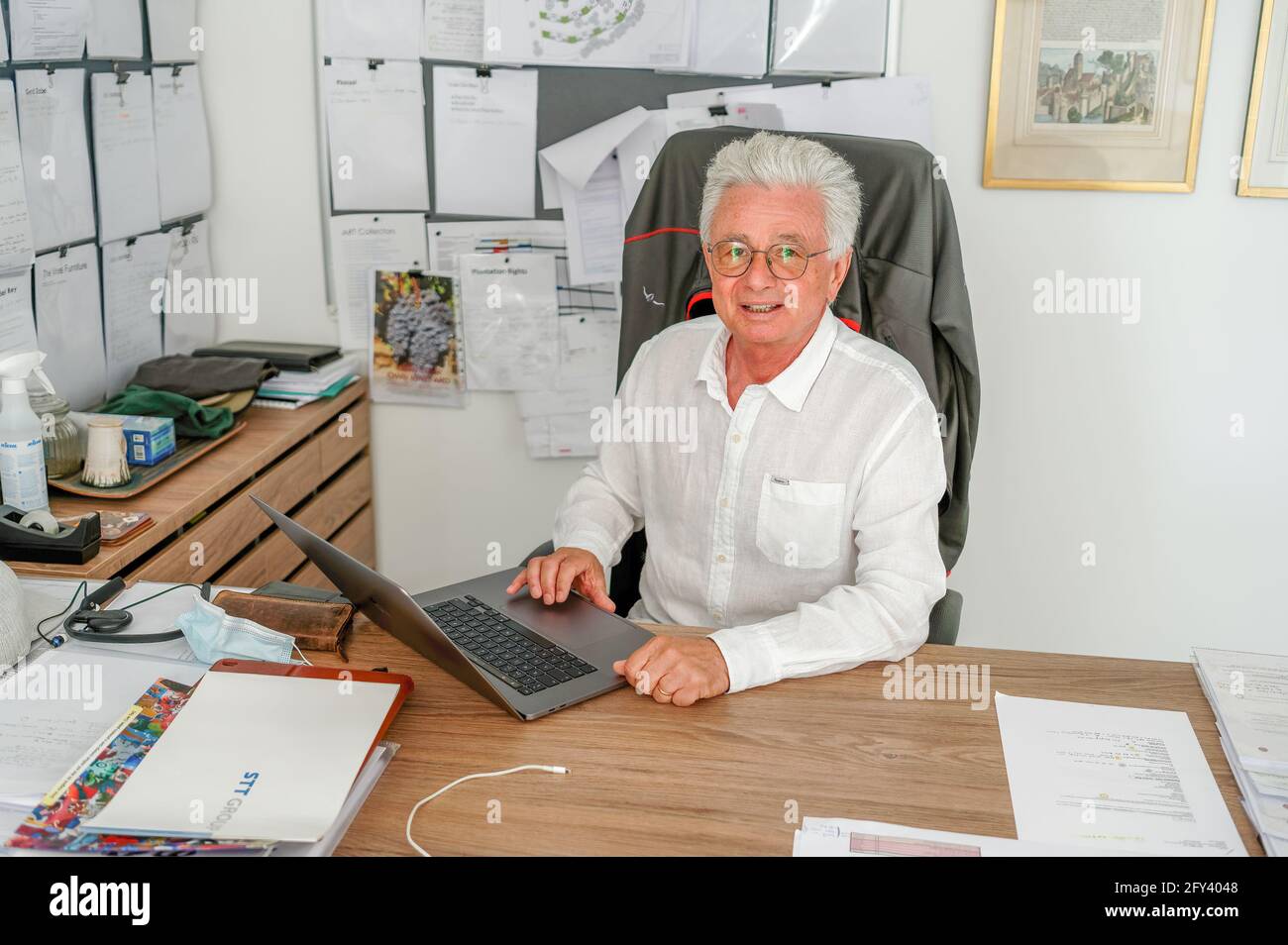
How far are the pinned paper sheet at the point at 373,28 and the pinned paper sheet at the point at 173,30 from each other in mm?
301

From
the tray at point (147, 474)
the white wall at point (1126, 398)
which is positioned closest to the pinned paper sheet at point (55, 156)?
the tray at point (147, 474)

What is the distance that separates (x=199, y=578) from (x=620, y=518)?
769mm

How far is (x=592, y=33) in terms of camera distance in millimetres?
2639

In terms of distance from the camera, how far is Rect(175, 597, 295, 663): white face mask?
1457mm

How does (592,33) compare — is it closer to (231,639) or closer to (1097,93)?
(1097,93)

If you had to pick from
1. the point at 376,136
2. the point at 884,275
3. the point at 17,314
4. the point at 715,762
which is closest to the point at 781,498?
the point at 884,275

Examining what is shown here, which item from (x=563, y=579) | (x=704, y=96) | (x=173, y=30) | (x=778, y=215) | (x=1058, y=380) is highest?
(x=173, y=30)

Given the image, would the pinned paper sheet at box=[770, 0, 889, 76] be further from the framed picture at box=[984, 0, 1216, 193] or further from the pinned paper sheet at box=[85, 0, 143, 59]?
the pinned paper sheet at box=[85, 0, 143, 59]

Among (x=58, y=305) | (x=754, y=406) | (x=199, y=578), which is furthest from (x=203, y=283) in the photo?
(x=754, y=406)

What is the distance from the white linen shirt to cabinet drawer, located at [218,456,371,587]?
2.50ft

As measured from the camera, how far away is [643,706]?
1387 millimetres

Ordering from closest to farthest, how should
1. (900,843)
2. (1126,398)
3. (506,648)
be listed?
(900,843) → (506,648) → (1126,398)

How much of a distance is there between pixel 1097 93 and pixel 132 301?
2123mm

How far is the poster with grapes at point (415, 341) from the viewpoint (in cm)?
286
